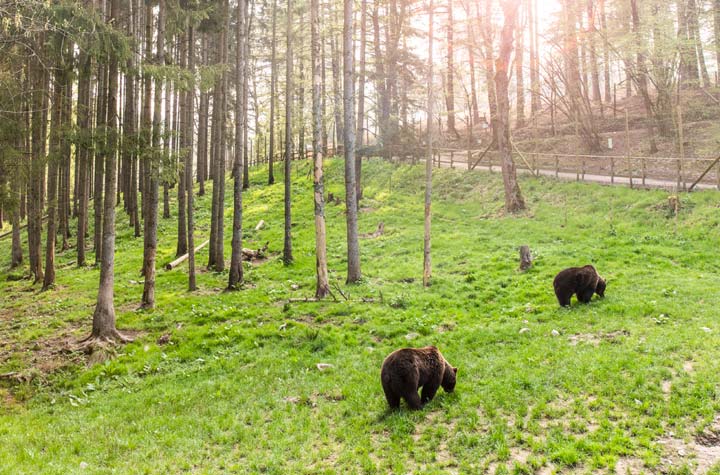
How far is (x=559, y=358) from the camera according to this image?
8461 mm

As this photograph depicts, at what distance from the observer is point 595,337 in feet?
30.6

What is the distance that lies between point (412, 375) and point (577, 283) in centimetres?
593

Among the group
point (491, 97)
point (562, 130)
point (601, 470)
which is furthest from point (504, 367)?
point (562, 130)

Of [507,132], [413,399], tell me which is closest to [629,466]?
[413,399]

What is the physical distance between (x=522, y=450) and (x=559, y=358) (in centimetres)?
278

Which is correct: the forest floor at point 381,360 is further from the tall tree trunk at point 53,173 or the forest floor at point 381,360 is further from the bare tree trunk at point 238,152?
the tall tree trunk at point 53,173

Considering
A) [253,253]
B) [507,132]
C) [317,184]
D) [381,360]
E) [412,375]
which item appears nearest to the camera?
[412,375]

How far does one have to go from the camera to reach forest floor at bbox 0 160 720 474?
6.34 meters

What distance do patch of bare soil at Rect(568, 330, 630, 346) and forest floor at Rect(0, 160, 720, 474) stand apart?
0.10 meters

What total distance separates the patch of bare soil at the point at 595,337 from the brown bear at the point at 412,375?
3265 mm

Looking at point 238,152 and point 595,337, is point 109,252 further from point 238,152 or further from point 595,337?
point 595,337

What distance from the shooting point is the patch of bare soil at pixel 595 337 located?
9.05 m

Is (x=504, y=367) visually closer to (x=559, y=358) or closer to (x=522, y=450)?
(x=559, y=358)

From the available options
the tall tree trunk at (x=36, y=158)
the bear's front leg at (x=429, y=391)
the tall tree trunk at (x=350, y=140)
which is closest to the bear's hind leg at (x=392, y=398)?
the bear's front leg at (x=429, y=391)
